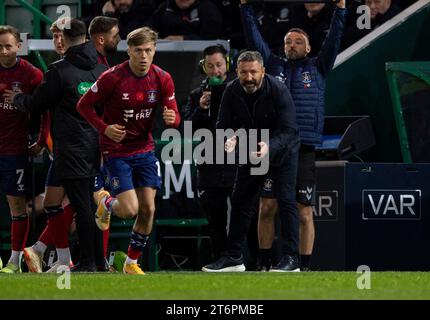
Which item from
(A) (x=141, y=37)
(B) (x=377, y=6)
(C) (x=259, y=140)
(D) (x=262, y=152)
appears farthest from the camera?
(B) (x=377, y=6)

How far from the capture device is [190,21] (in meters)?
17.1

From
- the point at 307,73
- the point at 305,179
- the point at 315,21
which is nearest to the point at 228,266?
the point at 305,179

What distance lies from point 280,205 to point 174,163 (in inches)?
80.7

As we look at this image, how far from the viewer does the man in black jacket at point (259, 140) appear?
43.4 feet

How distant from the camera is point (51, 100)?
13219 mm

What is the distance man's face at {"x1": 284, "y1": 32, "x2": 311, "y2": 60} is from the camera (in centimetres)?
1394

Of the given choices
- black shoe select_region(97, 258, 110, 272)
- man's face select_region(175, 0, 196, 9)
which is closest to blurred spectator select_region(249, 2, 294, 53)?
man's face select_region(175, 0, 196, 9)

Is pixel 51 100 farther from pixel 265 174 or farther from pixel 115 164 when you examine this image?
pixel 265 174

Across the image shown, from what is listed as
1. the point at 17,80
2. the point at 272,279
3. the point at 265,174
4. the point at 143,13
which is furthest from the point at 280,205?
the point at 143,13

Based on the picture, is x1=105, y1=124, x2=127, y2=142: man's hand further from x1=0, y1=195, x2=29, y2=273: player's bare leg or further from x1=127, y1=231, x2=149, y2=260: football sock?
x1=0, y1=195, x2=29, y2=273: player's bare leg

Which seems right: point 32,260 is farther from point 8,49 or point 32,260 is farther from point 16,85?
point 8,49

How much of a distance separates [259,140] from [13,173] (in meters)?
2.36

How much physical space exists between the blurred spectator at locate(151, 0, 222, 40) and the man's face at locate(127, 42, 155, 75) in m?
4.29

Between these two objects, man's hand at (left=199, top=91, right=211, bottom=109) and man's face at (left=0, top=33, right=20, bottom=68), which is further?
man's hand at (left=199, top=91, right=211, bottom=109)
